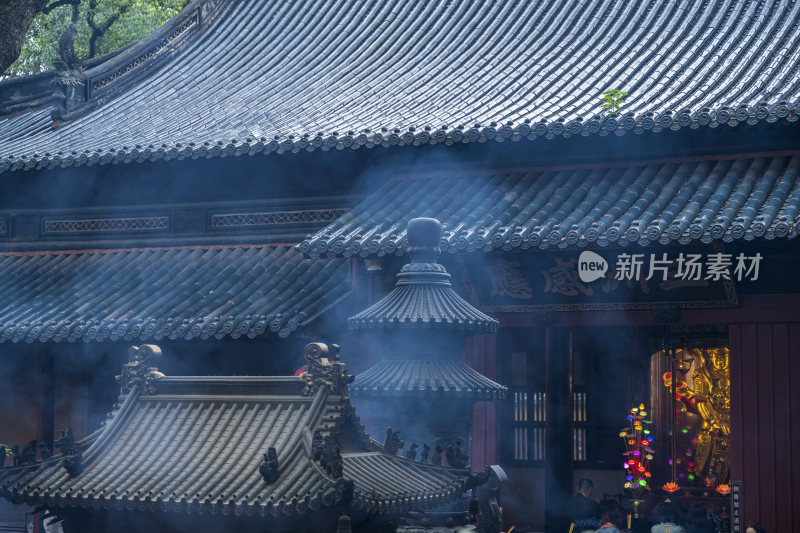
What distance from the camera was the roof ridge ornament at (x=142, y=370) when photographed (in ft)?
23.5

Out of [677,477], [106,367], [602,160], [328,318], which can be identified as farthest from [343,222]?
[677,477]

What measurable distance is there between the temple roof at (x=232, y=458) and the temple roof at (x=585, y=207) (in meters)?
4.09

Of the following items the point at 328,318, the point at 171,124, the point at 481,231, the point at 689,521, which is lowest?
the point at 689,521

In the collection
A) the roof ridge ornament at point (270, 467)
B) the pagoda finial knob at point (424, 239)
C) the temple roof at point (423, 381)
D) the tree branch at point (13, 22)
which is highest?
the tree branch at point (13, 22)

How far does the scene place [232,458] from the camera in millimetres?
6555

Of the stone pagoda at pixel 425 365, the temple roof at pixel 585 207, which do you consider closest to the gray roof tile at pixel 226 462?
the stone pagoda at pixel 425 365

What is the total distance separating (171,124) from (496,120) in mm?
4700

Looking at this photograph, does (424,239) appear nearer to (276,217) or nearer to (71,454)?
(71,454)

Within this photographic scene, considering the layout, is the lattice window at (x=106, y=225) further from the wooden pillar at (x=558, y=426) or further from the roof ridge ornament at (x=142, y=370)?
the roof ridge ornament at (x=142, y=370)

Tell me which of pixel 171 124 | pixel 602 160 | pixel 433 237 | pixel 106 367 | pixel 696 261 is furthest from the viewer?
pixel 171 124

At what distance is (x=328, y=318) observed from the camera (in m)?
12.2

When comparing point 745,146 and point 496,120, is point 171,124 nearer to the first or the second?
point 496,120

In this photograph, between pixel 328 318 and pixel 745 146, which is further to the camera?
pixel 328 318

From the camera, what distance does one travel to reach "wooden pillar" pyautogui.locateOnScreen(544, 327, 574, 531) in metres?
13.2
